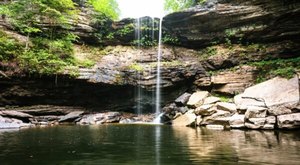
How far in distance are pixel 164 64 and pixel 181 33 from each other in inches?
157

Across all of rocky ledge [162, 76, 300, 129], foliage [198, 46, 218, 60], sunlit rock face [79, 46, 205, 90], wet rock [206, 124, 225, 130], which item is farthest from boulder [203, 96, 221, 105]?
foliage [198, 46, 218, 60]

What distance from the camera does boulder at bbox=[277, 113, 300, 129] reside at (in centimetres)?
1645

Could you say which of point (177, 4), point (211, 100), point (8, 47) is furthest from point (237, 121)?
point (177, 4)

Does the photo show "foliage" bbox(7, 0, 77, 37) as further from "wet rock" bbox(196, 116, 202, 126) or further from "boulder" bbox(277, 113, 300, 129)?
"boulder" bbox(277, 113, 300, 129)

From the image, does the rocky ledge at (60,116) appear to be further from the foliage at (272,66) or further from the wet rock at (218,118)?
the foliage at (272,66)

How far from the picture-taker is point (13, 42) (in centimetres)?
2539

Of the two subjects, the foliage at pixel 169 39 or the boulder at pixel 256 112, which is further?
the foliage at pixel 169 39

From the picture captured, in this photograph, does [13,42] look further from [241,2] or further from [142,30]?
[241,2]

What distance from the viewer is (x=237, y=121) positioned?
18.8 meters

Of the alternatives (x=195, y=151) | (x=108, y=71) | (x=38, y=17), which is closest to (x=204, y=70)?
(x=108, y=71)

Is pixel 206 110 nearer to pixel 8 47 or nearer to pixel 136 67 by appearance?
pixel 136 67

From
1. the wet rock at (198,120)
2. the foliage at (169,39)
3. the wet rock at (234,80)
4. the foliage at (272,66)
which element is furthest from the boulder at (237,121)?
the foliage at (169,39)

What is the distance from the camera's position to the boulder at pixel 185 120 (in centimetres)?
2162

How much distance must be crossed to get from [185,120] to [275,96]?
655 centimetres
